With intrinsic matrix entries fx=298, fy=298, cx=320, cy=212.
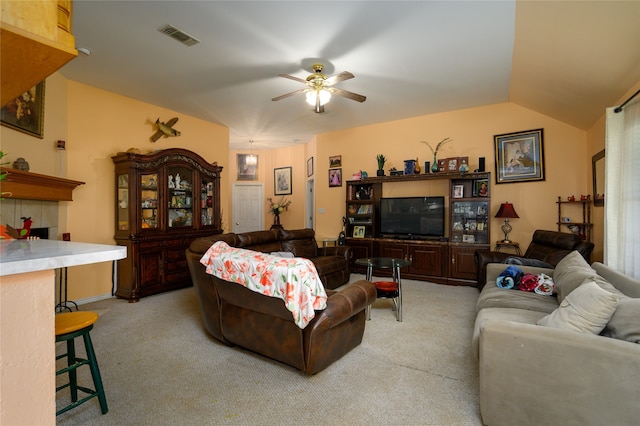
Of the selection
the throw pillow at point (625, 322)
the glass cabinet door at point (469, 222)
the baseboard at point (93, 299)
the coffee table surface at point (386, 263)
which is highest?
the glass cabinet door at point (469, 222)

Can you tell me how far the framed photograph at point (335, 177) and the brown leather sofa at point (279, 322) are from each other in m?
4.01

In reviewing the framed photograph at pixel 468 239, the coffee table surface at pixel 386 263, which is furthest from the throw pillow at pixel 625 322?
the framed photograph at pixel 468 239

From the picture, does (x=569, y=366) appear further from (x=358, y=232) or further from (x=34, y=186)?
(x=34, y=186)

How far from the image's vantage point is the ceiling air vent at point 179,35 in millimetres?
2795

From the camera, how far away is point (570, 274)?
233 centimetres

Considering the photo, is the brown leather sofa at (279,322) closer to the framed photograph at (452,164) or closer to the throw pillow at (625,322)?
the throw pillow at (625,322)

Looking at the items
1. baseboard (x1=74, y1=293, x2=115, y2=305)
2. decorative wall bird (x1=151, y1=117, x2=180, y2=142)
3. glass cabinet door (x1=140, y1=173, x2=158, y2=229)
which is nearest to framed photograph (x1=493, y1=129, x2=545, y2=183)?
decorative wall bird (x1=151, y1=117, x2=180, y2=142)

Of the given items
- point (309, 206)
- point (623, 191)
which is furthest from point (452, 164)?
point (309, 206)

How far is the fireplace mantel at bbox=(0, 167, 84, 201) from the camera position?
110 inches

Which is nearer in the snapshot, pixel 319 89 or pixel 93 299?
pixel 319 89

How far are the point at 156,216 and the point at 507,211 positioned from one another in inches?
208

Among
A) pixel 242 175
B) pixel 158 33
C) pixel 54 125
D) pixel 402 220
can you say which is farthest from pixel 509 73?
pixel 242 175

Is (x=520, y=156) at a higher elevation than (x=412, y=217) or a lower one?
higher

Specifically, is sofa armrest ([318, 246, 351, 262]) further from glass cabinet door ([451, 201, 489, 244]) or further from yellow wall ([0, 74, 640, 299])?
glass cabinet door ([451, 201, 489, 244])
